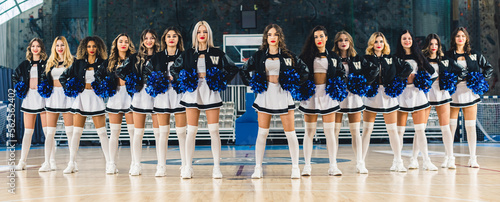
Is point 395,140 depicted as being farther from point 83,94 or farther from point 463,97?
point 83,94

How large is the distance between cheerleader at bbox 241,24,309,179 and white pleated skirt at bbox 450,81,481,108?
7.44 feet

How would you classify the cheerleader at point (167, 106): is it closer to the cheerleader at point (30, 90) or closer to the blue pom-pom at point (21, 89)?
the cheerleader at point (30, 90)

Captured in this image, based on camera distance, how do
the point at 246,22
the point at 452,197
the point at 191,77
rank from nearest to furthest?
the point at 452,197 < the point at 191,77 < the point at 246,22

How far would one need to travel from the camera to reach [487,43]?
48.4 feet

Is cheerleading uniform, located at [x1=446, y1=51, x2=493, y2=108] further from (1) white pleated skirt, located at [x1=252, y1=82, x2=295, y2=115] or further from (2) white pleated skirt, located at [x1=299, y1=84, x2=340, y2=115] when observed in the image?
(1) white pleated skirt, located at [x1=252, y1=82, x2=295, y2=115]

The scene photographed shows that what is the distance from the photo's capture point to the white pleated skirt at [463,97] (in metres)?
5.94

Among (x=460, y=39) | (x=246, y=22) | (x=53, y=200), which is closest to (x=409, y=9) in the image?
(x=246, y=22)

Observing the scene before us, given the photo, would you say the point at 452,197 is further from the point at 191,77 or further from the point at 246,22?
the point at 246,22

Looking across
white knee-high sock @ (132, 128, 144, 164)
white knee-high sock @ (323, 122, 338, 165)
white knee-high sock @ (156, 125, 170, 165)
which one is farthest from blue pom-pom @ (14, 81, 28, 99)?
white knee-high sock @ (323, 122, 338, 165)

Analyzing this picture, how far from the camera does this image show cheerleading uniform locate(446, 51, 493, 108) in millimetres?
5941

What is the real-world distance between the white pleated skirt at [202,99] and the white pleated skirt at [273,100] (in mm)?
443

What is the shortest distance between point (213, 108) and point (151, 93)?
0.69m

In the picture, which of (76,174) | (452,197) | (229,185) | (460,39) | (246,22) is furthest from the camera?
(246,22)

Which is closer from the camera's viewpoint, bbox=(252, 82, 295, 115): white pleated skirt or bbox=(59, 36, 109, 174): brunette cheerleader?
bbox=(252, 82, 295, 115): white pleated skirt
